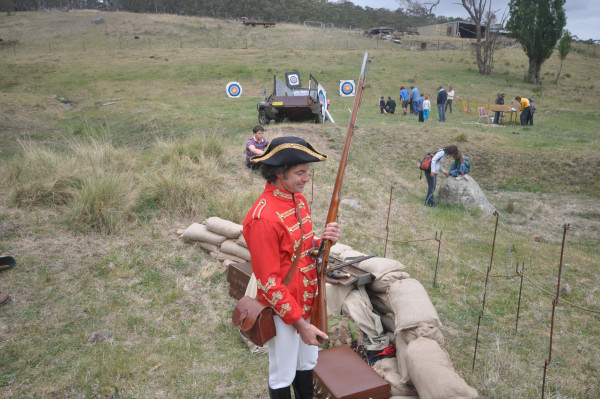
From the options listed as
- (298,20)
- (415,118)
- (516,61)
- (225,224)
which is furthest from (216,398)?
(298,20)

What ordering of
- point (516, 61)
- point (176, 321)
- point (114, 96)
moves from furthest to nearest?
point (516, 61), point (114, 96), point (176, 321)

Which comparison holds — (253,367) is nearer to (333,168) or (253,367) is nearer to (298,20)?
(333,168)

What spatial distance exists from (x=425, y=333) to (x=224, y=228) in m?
2.89

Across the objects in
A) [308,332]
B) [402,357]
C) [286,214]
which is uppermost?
[286,214]

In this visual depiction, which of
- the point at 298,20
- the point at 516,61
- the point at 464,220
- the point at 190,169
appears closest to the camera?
the point at 190,169

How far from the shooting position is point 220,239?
206 inches

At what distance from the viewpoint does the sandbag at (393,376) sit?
291 cm

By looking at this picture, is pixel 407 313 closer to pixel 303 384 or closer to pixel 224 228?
pixel 303 384

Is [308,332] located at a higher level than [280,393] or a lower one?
higher

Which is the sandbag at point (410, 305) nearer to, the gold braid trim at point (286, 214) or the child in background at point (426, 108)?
the gold braid trim at point (286, 214)

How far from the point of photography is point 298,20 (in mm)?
65938

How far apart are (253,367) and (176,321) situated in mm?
1071

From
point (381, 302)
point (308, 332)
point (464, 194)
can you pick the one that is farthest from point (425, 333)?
point (464, 194)

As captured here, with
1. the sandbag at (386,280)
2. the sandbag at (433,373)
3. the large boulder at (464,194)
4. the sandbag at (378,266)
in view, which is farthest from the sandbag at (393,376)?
the large boulder at (464,194)
